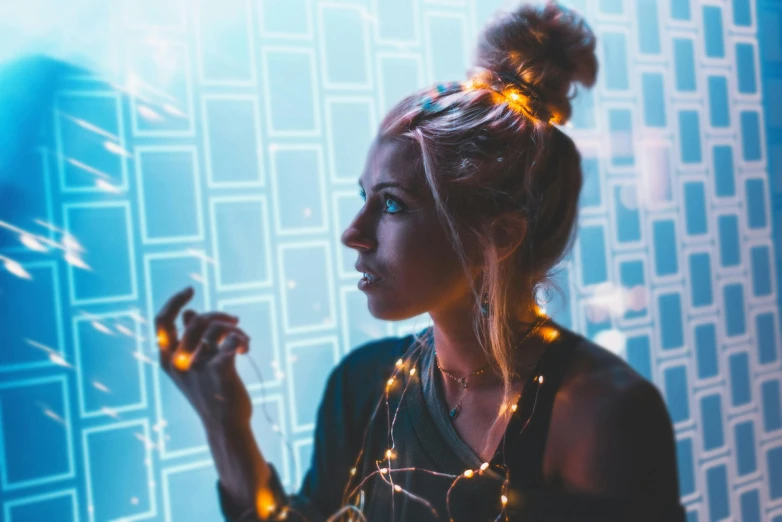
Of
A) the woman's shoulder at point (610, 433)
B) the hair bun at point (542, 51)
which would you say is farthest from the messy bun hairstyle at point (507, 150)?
the woman's shoulder at point (610, 433)

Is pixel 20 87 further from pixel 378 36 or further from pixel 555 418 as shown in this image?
pixel 555 418

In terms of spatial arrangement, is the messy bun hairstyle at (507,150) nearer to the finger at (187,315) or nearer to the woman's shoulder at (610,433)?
the woman's shoulder at (610,433)

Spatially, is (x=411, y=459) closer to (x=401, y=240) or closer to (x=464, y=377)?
(x=464, y=377)

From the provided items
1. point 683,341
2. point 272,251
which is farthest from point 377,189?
point 683,341

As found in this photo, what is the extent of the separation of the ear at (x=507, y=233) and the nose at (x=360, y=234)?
203 millimetres

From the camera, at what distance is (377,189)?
3.25ft

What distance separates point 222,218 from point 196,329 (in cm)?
21

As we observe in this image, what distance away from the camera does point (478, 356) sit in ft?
3.56

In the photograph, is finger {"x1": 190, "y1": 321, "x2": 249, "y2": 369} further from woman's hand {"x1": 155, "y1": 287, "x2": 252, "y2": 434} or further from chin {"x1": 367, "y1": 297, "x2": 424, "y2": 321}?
chin {"x1": 367, "y1": 297, "x2": 424, "y2": 321}

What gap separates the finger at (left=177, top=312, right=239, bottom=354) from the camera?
107 centimetres

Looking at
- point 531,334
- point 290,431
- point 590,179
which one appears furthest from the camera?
point 590,179

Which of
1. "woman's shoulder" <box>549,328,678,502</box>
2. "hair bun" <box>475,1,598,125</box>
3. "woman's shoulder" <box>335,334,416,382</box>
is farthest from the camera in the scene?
"woman's shoulder" <box>335,334,416,382</box>

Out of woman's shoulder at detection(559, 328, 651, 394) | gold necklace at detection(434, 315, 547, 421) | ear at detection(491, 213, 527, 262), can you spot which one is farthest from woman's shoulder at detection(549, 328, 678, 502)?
ear at detection(491, 213, 527, 262)

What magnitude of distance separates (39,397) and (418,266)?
2.17 ft
